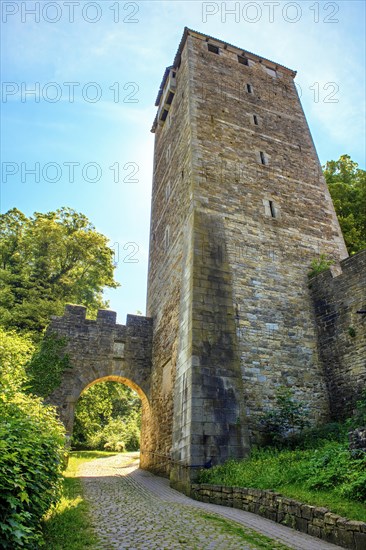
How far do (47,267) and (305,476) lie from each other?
1365cm

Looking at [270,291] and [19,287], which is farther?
[19,287]

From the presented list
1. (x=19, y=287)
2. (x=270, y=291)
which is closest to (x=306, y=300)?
(x=270, y=291)

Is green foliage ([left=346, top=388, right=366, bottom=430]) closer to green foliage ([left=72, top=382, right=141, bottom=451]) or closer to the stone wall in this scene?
the stone wall

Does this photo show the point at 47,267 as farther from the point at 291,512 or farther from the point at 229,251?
the point at 291,512

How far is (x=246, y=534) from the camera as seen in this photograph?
13.7ft

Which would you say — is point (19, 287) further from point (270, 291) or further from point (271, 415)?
→ point (271, 415)

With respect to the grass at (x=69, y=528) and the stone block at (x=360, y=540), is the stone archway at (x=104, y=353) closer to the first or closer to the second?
the grass at (x=69, y=528)

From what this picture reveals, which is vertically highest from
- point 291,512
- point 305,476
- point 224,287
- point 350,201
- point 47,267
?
point 350,201

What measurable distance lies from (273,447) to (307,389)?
1.95m

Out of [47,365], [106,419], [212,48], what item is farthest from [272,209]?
[106,419]

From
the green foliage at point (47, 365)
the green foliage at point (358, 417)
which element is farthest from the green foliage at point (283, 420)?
the green foliage at point (47, 365)

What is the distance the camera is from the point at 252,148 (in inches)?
499

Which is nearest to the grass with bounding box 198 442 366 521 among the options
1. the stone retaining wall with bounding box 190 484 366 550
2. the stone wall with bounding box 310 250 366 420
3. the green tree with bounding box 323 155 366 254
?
the stone retaining wall with bounding box 190 484 366 550

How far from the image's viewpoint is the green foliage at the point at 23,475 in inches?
105
